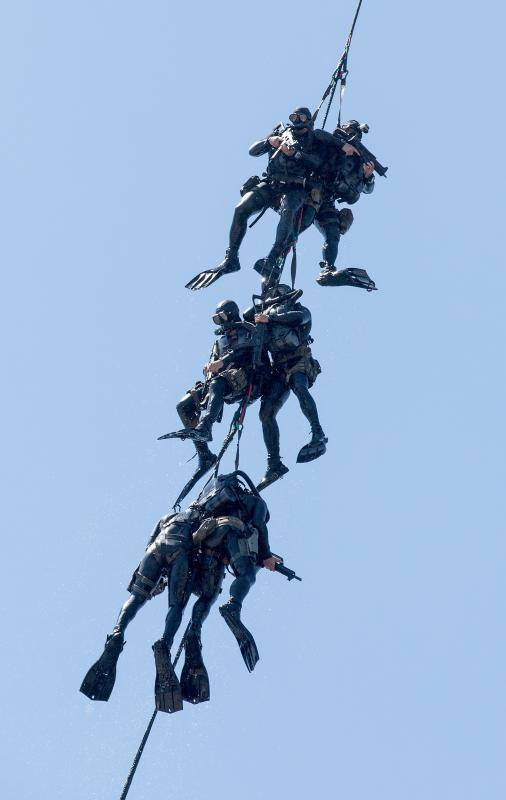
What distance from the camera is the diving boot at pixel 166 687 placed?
987 inches

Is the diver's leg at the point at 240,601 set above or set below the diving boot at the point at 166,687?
above

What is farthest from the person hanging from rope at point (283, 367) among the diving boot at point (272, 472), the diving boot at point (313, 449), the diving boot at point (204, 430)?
the diving boot at point (204, 430)

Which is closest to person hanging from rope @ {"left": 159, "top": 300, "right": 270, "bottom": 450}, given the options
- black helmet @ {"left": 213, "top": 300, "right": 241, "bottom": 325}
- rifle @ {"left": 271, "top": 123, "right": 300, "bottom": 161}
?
black helmet @ {"left": 213, "top": 300, "right": 241, "bottom": 325}

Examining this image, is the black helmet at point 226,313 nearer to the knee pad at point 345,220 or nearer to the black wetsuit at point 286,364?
the black wetsuit at point 286,364

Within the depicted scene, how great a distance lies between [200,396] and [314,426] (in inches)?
67.2

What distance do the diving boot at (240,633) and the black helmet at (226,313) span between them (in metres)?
5.34

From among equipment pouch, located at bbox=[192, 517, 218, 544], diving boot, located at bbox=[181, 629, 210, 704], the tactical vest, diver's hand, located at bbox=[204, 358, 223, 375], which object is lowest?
diving boot, located at bbox=[181, 629, 210, 704]

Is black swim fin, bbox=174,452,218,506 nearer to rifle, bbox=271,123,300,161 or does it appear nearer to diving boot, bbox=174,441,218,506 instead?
diving boot, bbox=174,441,218,506

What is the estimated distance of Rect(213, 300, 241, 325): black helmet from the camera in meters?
29.8

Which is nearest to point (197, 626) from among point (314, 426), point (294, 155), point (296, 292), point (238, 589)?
point (238, 589)

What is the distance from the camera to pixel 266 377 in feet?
98.6

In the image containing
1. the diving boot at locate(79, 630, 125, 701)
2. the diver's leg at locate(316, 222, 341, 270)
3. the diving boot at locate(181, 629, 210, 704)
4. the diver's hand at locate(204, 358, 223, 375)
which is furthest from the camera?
the diver's leg at locate(316, 222, 341, 270)

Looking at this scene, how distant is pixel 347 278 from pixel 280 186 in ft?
5.68

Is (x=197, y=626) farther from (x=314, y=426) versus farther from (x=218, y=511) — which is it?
(x=314, y=426)
